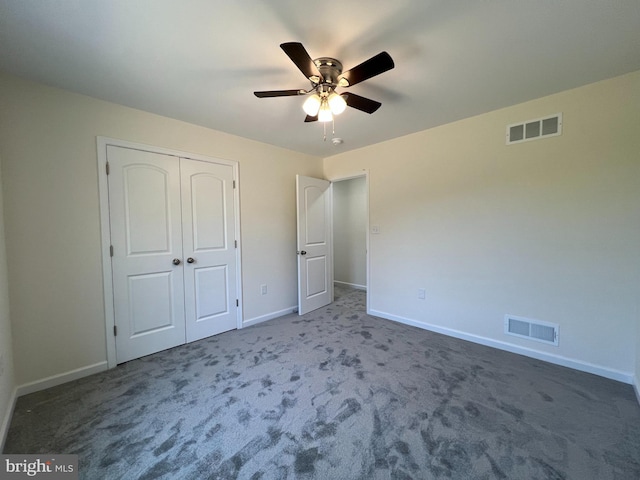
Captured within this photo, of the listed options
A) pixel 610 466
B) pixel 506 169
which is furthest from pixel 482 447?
pixel 506 169

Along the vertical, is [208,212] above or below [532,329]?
above

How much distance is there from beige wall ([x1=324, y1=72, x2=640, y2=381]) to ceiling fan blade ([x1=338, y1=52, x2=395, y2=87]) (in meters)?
1.76

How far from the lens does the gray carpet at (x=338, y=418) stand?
1.29 m

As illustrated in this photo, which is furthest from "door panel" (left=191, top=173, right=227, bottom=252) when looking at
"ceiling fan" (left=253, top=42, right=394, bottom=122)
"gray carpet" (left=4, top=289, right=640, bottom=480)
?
"ceiling fan" (left=253, top=42, right=394, bottom=122)

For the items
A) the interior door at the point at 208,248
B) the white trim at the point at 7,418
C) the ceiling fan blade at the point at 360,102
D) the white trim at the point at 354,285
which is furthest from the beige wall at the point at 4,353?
the white trim at the point at 354,285

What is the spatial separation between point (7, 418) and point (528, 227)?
4267 millimetres

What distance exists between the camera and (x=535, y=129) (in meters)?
2.25

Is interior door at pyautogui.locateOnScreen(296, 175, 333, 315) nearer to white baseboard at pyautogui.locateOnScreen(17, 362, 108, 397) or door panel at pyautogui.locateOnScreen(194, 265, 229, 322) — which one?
door panel at pyautogui.locateOnScreen(194, 265, 229, 322)

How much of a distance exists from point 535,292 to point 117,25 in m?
3.74

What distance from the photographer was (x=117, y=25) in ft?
4.52

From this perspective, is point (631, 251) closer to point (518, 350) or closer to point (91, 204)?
point (518, 350)

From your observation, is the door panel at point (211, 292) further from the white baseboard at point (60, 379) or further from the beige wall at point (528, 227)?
the beige wall at point (528, 227)

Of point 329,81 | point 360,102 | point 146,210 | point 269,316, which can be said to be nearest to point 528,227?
point 360,102

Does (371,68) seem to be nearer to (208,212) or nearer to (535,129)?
(535,129)
